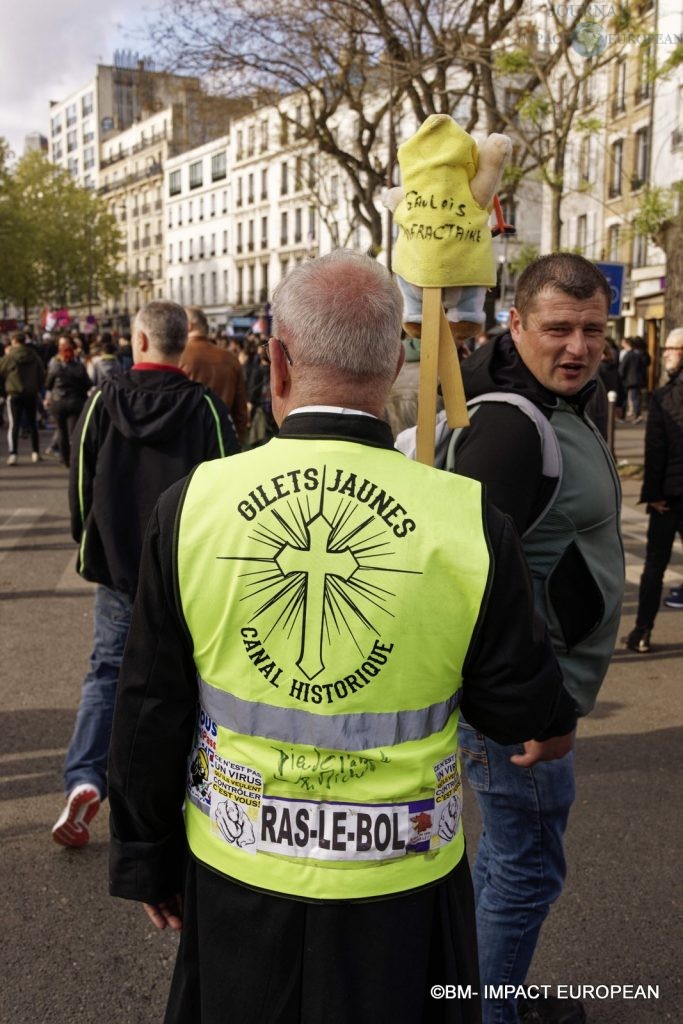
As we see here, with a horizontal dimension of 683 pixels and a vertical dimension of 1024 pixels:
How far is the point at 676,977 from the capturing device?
3023mm

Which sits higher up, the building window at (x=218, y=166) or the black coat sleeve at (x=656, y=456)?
the building window at (x=218, y=166)

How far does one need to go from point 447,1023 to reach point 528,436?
1220 millimetres

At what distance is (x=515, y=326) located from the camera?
2.68m

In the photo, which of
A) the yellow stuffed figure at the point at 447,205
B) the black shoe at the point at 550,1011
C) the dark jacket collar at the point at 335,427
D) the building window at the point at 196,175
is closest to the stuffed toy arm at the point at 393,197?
the yellow stuffed figure at the point at 447,205

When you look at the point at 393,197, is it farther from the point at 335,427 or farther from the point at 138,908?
the point at 138,908

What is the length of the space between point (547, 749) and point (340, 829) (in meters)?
0.67

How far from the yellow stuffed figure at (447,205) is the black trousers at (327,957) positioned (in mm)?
1328

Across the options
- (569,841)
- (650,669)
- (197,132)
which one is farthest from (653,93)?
(569,841)

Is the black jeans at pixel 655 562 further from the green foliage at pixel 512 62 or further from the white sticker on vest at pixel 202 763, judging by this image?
the green foliage at pixel 512 62

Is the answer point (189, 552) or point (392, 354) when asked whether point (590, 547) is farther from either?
point (189, 552)

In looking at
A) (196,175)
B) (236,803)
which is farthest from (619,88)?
(196,175)

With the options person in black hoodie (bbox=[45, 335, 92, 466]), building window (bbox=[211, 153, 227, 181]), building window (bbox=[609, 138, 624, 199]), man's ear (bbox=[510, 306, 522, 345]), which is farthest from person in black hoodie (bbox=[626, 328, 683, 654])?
building window (bbox=[211, 153, 227, 181])

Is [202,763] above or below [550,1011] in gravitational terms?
above

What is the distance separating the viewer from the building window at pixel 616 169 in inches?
1222
